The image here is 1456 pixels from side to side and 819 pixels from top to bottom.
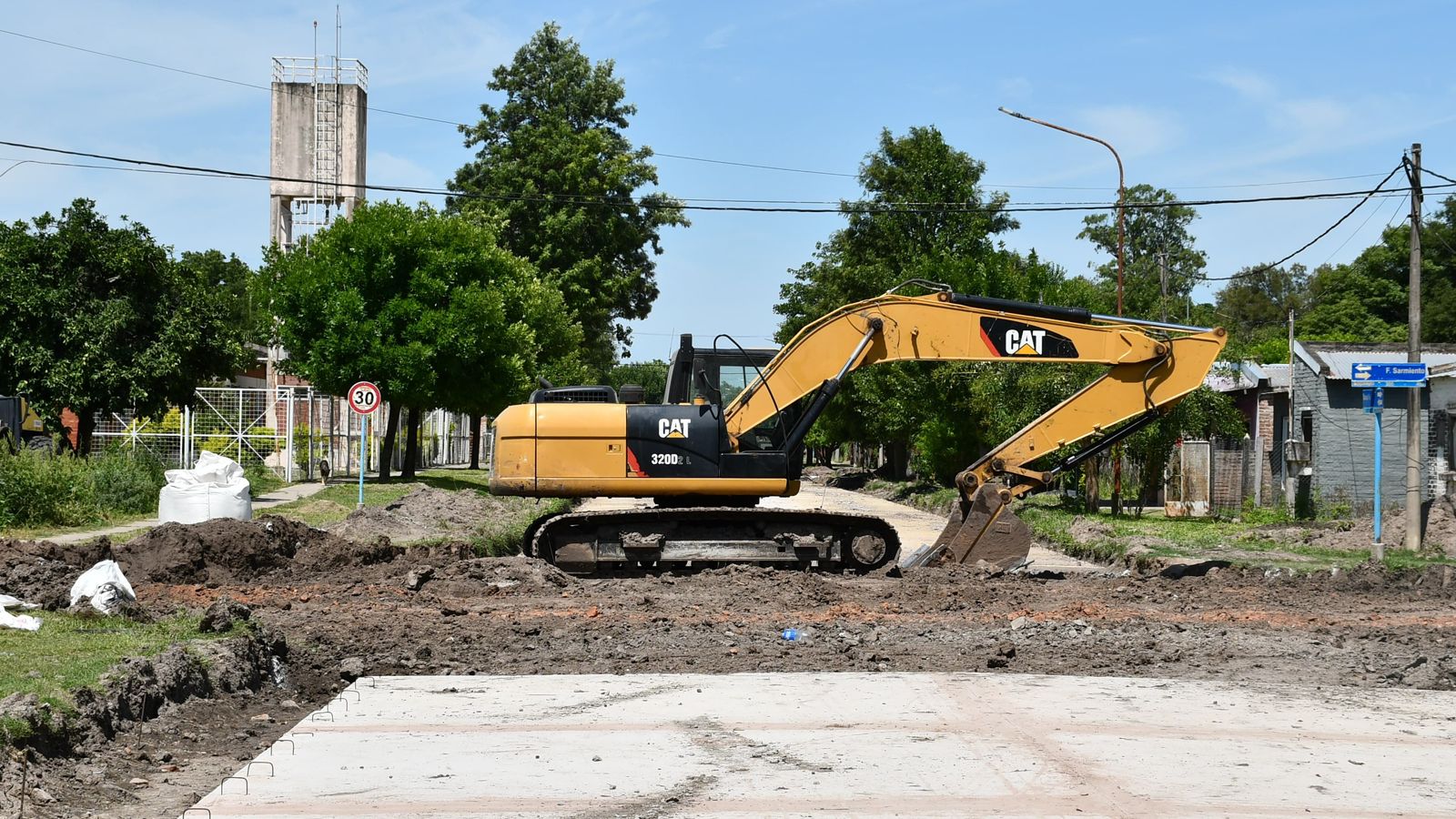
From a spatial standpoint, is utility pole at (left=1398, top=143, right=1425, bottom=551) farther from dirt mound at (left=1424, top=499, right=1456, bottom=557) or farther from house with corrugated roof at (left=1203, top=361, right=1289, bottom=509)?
house with corrugated roof at (left=1203, top=361, right=1289, bottom=509)

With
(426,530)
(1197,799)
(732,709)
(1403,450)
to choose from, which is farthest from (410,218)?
(1197,799)

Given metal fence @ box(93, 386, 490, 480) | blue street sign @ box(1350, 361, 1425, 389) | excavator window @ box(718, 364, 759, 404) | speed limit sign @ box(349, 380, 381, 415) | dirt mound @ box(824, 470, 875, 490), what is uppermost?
blue street sign @ box(1350, 361, 1425, 389)

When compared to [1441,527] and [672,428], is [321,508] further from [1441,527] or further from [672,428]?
[1441,527]

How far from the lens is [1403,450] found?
2898 cm

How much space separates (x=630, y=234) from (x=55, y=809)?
53.6 meters

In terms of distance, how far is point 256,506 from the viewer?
28.5 m

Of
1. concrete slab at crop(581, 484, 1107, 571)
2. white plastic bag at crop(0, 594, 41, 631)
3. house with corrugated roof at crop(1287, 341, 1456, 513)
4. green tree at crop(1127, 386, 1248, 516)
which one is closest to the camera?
white plastic bag at crop(0, 594, 41, 631)

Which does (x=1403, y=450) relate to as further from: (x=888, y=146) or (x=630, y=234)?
(x=630, y=234)

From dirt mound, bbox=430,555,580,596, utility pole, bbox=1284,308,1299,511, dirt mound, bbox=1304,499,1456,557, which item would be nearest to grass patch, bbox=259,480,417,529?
dirt mound, bbox=430,555,580,596

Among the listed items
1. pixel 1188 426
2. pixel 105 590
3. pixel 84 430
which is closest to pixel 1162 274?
pixel 1188 426

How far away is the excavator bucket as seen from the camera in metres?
17.3

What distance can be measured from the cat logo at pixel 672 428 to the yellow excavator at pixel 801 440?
0.06 feet

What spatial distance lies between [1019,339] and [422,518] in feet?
39.4

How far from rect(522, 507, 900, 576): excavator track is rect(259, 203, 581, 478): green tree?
20566 mm
